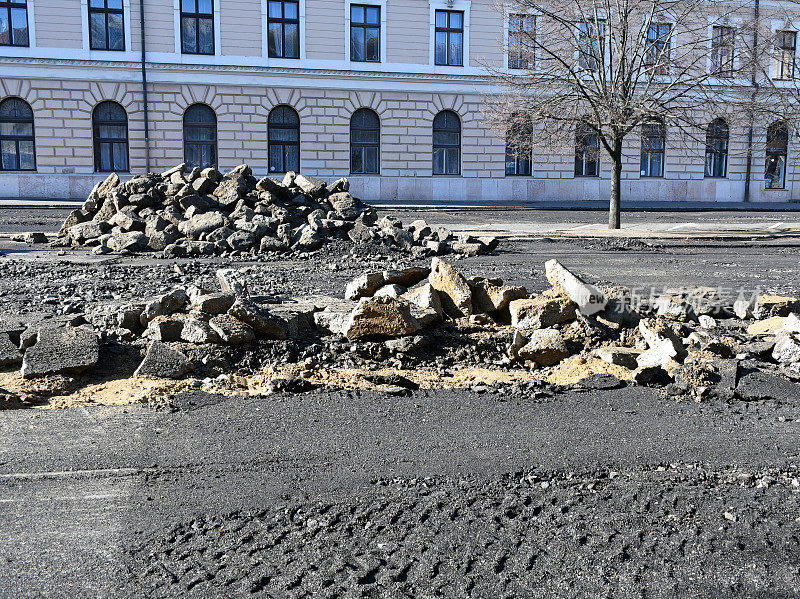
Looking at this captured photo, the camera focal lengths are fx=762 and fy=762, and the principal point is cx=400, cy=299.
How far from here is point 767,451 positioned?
163 inches

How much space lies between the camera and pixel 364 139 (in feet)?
107

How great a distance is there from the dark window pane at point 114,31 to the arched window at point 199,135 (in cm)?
362

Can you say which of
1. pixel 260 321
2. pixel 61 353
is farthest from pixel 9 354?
pixel 260 321

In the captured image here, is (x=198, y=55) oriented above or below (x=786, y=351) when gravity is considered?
above

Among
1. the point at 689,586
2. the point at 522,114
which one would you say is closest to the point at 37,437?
the point at 689,586

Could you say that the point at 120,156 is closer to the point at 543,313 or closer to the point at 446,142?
the point at 446,142

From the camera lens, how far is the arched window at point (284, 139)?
31.9m

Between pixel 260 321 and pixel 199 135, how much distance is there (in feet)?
89.0

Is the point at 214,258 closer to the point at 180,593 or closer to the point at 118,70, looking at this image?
the point at 180,593

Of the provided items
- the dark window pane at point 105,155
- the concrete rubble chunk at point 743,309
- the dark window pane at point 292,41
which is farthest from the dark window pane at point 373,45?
the concrete rubble chunk at point 743,309

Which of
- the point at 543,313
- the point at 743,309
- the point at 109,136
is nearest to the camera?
the point at 543,313

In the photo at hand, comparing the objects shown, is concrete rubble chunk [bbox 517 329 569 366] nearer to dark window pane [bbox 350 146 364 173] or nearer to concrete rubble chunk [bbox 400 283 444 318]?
concrete rubble chunk [bbox 400 283 444 318]

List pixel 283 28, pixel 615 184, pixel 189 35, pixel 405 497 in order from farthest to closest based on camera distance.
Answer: pixel 283 28 → pixel 189 35 → pixel 615 184 → pixel 405 497

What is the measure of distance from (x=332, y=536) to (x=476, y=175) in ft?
102
